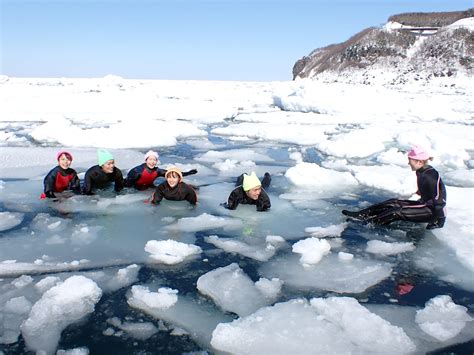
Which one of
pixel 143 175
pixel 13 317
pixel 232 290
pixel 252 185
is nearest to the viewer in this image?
pixel 13 317

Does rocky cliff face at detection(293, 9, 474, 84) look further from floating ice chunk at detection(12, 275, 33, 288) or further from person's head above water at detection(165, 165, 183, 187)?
Result: floating ice chunk at detection(12, 275, 33, 288)

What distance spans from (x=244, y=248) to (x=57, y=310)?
1.53 meters

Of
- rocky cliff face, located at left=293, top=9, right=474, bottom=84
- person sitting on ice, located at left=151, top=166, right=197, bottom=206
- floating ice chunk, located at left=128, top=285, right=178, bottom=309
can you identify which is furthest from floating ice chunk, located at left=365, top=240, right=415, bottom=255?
rocky cliff face, located at left=293, top=9, right=474, bottom=84

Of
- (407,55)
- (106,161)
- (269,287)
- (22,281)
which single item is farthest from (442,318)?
(407,55)

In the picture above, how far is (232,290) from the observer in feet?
9.09

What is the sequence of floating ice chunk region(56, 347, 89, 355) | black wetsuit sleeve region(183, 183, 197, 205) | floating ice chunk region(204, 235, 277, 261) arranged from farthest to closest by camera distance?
black wetsuit sleeve region(183, 183, 197, 205) < floating ice chunk region(204, 235, 277, 261) < floating ice chunk region(56, 347, 89, 355)

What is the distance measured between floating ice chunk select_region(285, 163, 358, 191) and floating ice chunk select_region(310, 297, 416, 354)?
3047 millimetres

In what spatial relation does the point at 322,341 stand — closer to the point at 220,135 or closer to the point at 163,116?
the point at 220,135

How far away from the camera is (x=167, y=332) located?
7.66 ft

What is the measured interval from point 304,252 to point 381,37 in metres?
56.5

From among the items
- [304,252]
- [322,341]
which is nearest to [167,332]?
[322,341]

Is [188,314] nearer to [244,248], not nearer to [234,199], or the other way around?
[244,248]

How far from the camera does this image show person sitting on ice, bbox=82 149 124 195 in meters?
5.15

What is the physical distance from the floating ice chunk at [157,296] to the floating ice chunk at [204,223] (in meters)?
1.27
